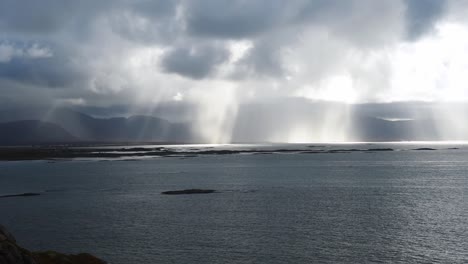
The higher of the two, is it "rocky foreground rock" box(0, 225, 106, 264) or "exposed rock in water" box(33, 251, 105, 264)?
"rocky foreground rock" box(0, 225, 106, 264)

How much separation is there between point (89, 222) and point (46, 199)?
73.5 ft

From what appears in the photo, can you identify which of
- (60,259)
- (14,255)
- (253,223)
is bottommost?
(253,223)

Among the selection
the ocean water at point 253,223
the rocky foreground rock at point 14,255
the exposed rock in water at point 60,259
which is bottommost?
the ocean water at point 253,223

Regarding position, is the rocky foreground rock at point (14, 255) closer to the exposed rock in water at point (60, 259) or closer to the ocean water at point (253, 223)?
the exposed rock in water at point (60, 259)

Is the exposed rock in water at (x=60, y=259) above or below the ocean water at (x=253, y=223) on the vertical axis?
above

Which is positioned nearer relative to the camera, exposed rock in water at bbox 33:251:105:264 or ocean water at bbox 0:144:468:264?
exposed rock in water at bbox 33:251:105:264

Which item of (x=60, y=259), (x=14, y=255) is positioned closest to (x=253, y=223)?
(x=60, y=259)

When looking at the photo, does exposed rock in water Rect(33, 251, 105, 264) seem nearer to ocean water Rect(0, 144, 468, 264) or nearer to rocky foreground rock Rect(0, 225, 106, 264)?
rocky foreground rock Rect(0, 225, 106, 264)

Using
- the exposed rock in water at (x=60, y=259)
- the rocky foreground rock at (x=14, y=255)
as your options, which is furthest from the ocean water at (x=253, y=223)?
the rocky foreground rock at (x=14, y=255)

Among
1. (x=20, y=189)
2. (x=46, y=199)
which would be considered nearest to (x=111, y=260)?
(x=46, y=199)

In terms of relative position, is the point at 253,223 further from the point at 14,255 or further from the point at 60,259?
the point at 14,255

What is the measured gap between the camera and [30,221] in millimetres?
47344

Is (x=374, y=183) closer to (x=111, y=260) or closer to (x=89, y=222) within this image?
(x=89, y=222)

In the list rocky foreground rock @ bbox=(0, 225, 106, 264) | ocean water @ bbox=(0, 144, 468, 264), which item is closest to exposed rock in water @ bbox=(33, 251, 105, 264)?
rocky foreground rock @ bbox=(0, 225, 106, 264)
